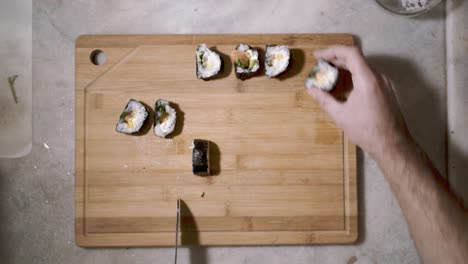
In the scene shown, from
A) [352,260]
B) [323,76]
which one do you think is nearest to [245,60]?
[323,76]

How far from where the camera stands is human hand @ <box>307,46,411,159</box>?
1.94 meters

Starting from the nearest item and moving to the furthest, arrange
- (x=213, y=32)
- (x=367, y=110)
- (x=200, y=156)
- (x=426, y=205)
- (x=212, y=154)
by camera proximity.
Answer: (x=426, y=205) < (x=367, y=110) < (x=200, y=156) < (x=212, y=154) < (x=213, y=32)

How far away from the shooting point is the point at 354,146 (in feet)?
7.13

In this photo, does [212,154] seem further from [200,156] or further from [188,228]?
[188,228]

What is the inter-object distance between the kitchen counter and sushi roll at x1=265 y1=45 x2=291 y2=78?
0.19 m

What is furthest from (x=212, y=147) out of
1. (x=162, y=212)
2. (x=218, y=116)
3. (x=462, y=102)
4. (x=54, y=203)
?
(x=462, y=102)

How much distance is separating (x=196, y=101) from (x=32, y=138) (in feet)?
3.08

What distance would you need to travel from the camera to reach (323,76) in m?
2.11

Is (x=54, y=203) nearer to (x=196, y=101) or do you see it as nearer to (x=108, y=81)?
(x=108, y=81)

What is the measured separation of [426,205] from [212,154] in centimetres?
103

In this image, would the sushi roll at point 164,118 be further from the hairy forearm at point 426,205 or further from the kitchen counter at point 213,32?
the hairy forearm at point 426,205

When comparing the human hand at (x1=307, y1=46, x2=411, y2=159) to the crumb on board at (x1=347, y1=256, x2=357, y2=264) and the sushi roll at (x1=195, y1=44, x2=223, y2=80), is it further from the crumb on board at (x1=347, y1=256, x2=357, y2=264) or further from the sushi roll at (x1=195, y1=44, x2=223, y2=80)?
the crumb on board at (x1=347, y1=256, x2=357, y2=264)

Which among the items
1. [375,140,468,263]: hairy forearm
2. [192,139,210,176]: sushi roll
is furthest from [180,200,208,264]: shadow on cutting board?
[375,140,468,263]: hairy forearm

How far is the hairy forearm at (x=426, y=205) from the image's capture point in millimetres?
1761
